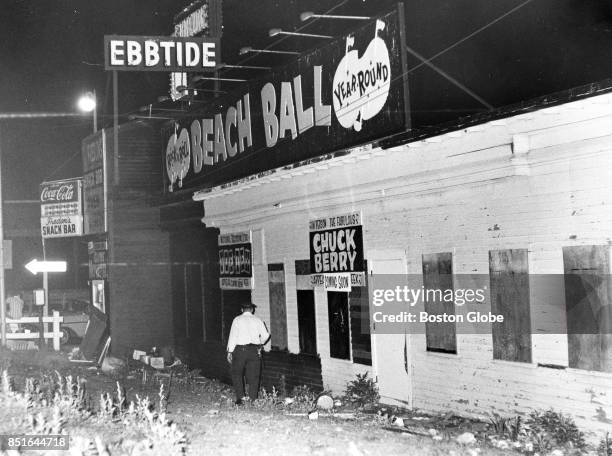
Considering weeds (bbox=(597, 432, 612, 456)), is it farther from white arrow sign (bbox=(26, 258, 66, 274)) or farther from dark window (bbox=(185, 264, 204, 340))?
white arrow sign (bbox=(26, 258, 66, 274))

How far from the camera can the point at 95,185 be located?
22.8 metres

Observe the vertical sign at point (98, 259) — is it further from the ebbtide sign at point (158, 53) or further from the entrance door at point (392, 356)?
the entrance door at point (392, 356)

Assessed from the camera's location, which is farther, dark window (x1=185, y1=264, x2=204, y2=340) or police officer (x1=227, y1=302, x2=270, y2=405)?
dark window (x1=185, y1=264, x2=204, y2=340)

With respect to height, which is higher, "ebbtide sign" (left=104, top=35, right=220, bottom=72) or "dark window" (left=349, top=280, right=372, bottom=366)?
"ebbtide sign" (left=104, top=35, right=220, bottom=72)

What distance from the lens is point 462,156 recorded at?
1100cm

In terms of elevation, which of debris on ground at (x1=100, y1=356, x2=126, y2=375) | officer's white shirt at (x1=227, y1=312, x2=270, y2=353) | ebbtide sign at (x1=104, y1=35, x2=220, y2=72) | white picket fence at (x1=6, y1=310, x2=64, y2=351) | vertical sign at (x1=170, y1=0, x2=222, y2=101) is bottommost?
debris on ground at (x1=100, y1=356, x2=126, y2=375)

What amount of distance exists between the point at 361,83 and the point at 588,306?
5.47 metres

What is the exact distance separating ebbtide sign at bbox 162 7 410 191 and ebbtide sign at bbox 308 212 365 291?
1271mm

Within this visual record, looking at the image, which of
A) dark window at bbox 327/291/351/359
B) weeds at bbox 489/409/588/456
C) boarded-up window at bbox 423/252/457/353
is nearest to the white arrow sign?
dark window at bbox 327/291/351/359

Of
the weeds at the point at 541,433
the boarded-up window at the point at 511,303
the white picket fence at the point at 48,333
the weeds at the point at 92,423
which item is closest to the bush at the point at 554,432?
the weeds at the point at 541,433

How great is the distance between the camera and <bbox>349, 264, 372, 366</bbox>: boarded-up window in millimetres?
13250

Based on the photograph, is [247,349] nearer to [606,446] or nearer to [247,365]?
[247,365]

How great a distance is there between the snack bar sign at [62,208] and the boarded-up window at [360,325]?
12.9 meters

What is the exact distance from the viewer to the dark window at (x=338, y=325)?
1380 centimetres
